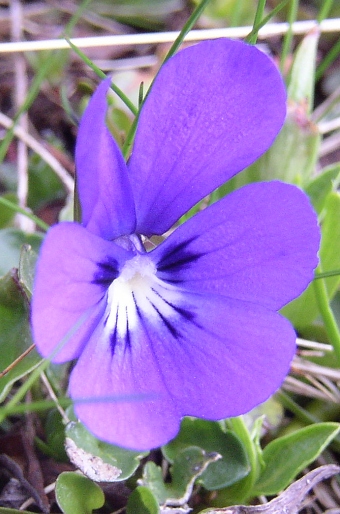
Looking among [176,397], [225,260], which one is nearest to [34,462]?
[176,397]

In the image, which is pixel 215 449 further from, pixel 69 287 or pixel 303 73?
pixel 303 73

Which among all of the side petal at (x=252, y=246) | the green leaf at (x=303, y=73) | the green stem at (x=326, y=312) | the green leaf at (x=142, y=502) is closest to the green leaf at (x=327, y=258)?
the green stem at (x=326, y=312)

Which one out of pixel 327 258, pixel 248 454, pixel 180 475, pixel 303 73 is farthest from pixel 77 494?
pixel 303 73

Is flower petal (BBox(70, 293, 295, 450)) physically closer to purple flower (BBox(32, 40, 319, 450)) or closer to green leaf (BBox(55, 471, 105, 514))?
purple flower (BBox(32, 40, 319, 450))

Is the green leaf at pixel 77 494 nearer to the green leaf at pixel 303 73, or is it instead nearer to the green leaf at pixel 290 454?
the green leaf at pixel 290 454

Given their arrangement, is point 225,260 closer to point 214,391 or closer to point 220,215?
point 220,215
